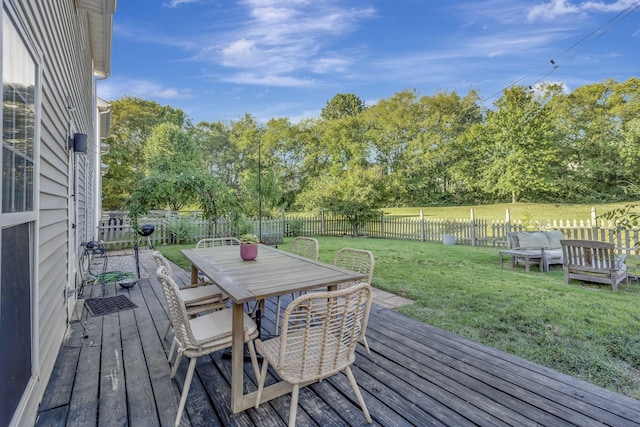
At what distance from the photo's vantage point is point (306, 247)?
3.55 meters

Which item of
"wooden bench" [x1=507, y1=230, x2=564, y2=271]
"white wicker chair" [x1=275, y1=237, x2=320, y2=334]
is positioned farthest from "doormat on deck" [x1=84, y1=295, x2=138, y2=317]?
"wooden bench" [x1=507, y1=230, x2=564, y2=271]

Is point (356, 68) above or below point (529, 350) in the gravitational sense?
above

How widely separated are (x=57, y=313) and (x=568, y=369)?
3.96 metres

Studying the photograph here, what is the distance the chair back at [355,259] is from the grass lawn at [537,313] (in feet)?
3.30

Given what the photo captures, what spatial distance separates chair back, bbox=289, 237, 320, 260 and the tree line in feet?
26.5

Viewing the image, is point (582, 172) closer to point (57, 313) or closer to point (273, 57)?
point (273, 57)

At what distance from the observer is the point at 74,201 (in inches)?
144

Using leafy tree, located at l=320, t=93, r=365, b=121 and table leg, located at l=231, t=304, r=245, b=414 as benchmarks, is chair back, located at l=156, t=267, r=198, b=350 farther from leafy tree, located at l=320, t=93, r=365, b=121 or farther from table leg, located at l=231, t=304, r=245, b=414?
leafy tree, located at l=320, t=93, r=365, b=121

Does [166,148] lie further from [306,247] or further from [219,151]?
[306,247]

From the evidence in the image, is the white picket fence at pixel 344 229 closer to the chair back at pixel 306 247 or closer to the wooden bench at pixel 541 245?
the wooden bench at pixel 541 245

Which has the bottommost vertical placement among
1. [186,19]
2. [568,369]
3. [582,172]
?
[568,369]

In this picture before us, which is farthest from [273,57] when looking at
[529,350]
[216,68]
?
[529,350]

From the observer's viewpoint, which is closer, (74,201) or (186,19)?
(74,201)

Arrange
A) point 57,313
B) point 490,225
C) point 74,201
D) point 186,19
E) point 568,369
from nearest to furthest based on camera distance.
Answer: point 568,369, point 57,313, point 74,201, point 186,19, point 490,225
